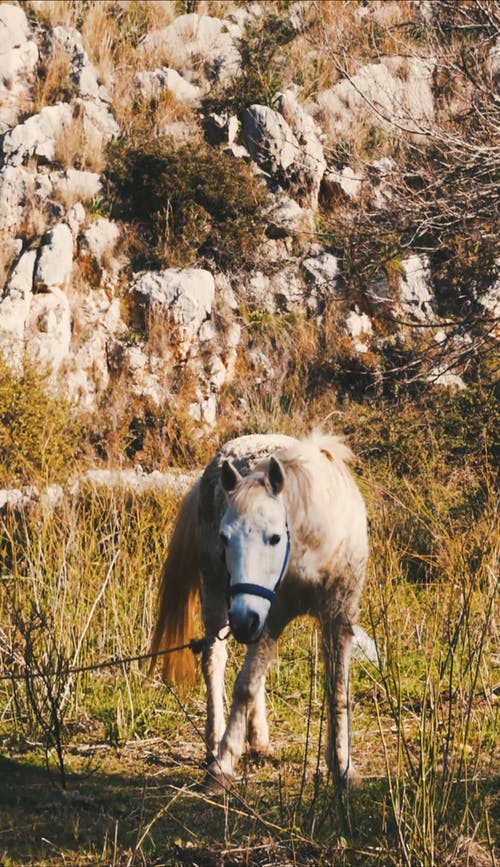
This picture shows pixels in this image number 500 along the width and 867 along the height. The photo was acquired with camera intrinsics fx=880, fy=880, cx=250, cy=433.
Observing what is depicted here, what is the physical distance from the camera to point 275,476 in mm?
3113

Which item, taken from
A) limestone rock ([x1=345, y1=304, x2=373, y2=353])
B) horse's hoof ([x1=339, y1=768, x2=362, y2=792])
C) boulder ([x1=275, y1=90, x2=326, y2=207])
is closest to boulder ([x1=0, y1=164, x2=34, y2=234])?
boulder ([x1=275, y1=90, x2=326, y2=207])

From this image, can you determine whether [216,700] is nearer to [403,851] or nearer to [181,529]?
[181,529]

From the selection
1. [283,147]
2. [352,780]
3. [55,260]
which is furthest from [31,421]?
[283,147]

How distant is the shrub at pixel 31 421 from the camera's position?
9031 millimetres

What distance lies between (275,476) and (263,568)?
0.34 meters

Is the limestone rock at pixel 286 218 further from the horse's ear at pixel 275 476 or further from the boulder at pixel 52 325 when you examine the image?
the horse's ear at pixel 275 476

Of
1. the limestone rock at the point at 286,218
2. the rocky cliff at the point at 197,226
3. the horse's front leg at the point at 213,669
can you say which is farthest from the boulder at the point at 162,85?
the horse's front leg at the point at 213,669

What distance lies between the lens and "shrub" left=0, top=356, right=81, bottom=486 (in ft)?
29.6

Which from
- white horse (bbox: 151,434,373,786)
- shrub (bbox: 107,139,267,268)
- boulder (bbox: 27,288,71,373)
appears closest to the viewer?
white horse (bbox: 151,434,373,786)

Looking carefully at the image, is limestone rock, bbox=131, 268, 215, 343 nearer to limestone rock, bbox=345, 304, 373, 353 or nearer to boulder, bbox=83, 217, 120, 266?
boulder, bbox=83, 217, 120, 266

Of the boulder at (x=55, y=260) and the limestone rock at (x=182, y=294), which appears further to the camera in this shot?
the limestone rock at (x=182, y=294)

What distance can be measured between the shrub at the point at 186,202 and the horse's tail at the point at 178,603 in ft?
32.0

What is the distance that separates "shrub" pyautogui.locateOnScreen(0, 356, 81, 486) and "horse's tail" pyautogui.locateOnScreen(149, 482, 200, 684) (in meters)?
4.80

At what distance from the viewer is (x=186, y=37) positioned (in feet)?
55.3
